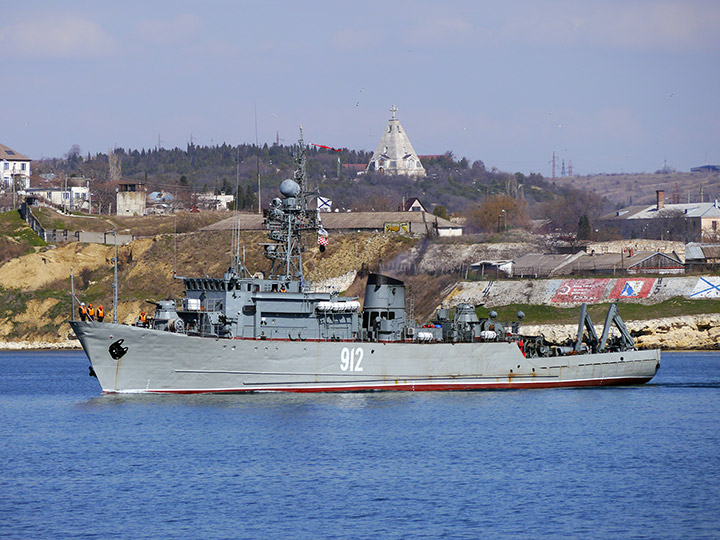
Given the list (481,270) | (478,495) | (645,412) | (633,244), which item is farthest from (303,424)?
(633,244)

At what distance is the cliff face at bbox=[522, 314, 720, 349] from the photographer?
8412 centimetres

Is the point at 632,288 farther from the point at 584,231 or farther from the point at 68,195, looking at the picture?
the point at 68,195

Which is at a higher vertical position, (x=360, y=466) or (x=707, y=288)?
(x=707, y=288)

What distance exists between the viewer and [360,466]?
33.1 meters

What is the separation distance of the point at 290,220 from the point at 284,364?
8.59 metres

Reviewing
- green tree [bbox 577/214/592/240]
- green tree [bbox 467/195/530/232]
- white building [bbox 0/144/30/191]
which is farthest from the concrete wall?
white building [bbox 0/144/30/191]

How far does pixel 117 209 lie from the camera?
15462 centimetres

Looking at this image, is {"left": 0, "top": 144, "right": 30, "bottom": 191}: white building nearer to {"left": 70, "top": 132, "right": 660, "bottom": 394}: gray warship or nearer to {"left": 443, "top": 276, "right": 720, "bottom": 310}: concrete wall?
{"left": 443, "top": 276, "right": 720, "bottom": 310}: concrete wall

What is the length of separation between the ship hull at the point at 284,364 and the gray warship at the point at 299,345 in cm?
5

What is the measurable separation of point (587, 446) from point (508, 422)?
5.59 m

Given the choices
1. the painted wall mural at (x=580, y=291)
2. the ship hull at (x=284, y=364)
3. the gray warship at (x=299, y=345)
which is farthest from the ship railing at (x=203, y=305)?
the painted wall mural at (x=580, y=291)

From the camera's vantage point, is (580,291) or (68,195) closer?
(580,291)

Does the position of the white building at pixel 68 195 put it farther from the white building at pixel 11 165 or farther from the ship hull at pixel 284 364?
the ship hull at pixel 284 364

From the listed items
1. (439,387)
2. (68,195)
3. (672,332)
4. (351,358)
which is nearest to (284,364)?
(351,358)
